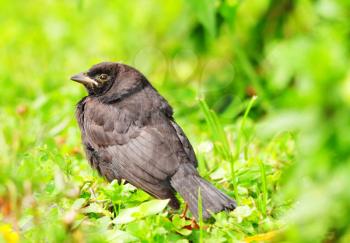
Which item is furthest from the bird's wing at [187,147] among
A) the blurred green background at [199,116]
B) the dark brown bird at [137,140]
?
the blurred green background at [199,116]

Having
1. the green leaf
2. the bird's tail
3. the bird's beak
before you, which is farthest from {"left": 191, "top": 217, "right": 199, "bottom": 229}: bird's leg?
the bird's beak

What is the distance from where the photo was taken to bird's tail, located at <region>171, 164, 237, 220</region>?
413 centimetres

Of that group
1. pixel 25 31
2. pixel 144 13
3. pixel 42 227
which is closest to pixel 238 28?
pixel 144 13

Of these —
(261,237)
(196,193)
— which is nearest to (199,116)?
(196,193)

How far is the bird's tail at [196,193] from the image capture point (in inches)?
163

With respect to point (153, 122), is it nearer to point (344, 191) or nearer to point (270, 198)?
point (270, 198)

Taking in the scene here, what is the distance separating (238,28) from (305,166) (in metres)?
5.96

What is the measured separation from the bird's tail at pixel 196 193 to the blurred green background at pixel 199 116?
0.08m

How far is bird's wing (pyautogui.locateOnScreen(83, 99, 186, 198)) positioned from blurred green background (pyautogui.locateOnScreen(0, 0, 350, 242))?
0.47 ft

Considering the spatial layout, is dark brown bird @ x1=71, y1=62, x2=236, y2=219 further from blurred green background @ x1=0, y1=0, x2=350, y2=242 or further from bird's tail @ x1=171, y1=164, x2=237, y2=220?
blurred green background @ x1=0, y1=0, x2=350, y2=242

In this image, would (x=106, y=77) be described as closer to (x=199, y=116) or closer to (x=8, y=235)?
(x=199, y=116)

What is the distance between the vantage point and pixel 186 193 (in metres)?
4.35

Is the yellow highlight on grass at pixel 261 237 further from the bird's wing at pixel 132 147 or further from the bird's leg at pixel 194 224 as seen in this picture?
the bird's wing at pixel 132 147

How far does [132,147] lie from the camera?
4730 millimetres
